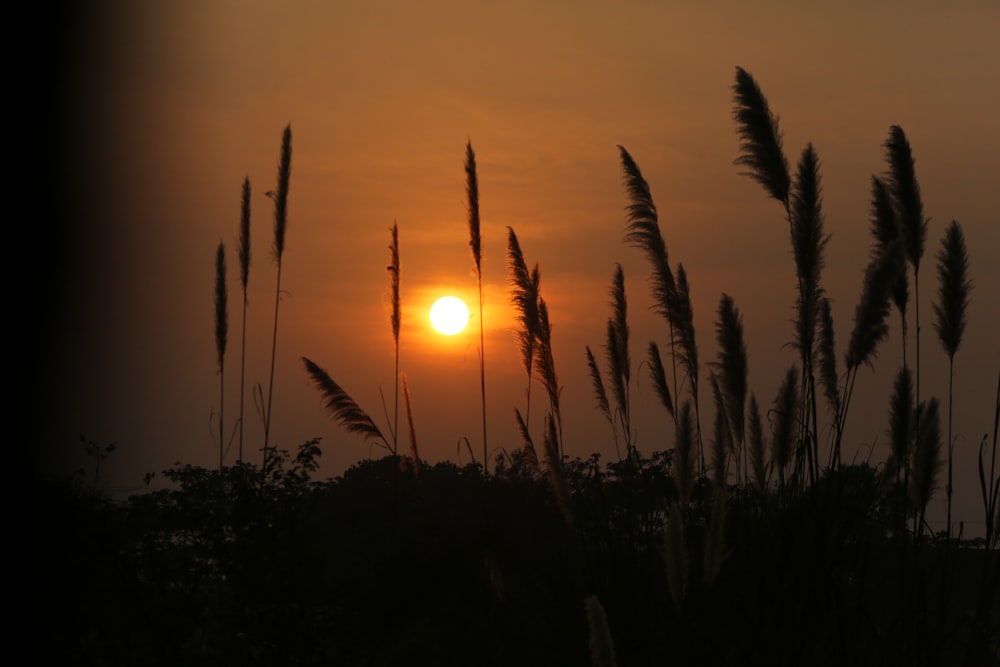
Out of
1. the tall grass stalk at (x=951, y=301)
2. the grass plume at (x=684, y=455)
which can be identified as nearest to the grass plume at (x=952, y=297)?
the tall grass stalk at (x=951, y=301)

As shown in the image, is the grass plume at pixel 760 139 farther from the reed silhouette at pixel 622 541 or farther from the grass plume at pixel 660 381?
the grass plume at pixel 660 381

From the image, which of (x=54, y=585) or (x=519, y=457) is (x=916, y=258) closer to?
(x=54, y=585)

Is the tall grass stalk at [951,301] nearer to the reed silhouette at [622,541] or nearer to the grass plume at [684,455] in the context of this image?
the reed silhouette at [622,541]

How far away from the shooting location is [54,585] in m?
5.46

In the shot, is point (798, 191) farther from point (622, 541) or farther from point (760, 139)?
point (622, 541)

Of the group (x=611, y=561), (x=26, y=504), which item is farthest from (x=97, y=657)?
(x=611, y=561)

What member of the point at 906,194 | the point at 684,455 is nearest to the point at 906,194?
the point at 906,194

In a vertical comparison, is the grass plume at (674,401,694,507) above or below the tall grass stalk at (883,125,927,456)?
below

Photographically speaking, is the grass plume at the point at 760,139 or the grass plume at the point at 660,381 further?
the grass plume at the point at 660,381

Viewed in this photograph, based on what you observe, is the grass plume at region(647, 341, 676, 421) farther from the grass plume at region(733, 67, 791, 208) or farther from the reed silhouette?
the grass plume at region(733, 67, 791, 208)

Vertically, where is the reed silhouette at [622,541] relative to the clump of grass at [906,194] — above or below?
below

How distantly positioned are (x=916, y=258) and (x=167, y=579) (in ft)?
13.9

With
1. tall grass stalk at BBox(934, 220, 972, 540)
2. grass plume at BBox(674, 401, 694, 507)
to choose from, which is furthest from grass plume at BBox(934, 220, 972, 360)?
grass plume at BBox(674, 401, 694, 507)

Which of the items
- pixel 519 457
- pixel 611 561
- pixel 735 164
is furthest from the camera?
pixel 519 457
